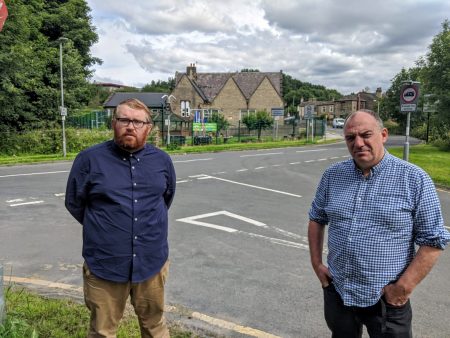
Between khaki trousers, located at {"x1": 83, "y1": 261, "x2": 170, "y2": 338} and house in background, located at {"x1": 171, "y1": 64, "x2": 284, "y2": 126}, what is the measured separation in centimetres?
4626

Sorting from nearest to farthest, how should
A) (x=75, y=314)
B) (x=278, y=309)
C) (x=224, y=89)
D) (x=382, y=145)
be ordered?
(x=382, y=145), (x=75, y=314), (x=278, y=309), (x=224, y=89)

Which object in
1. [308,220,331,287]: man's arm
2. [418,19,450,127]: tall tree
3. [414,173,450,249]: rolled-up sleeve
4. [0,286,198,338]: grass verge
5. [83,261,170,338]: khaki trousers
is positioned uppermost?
[418,19,450,127]: tall tree

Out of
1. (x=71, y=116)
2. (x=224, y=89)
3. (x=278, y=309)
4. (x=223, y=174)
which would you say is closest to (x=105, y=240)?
(x=278, y=309)

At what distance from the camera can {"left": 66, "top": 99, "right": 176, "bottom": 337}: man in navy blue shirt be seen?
2.58 metres

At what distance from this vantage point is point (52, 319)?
356cm

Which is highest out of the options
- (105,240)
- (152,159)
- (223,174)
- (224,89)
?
(224,89)

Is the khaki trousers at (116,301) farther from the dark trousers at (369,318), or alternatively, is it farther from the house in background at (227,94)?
the house in background at (227,94)

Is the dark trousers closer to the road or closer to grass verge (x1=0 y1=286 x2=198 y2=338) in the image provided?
the road

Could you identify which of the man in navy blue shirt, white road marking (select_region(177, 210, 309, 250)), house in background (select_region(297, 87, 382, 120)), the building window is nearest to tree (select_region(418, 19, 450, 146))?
white road marking (select_region(177, 210, 309, 250))

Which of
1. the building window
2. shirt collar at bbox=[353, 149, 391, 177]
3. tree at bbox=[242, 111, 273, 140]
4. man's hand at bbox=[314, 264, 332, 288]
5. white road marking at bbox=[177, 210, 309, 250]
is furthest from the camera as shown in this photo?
the building window

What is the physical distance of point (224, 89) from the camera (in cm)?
4994

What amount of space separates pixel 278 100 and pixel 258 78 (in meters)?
3.95

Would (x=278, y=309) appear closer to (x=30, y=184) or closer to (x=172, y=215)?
(x=172, y=215)

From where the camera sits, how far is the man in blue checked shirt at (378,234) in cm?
217
